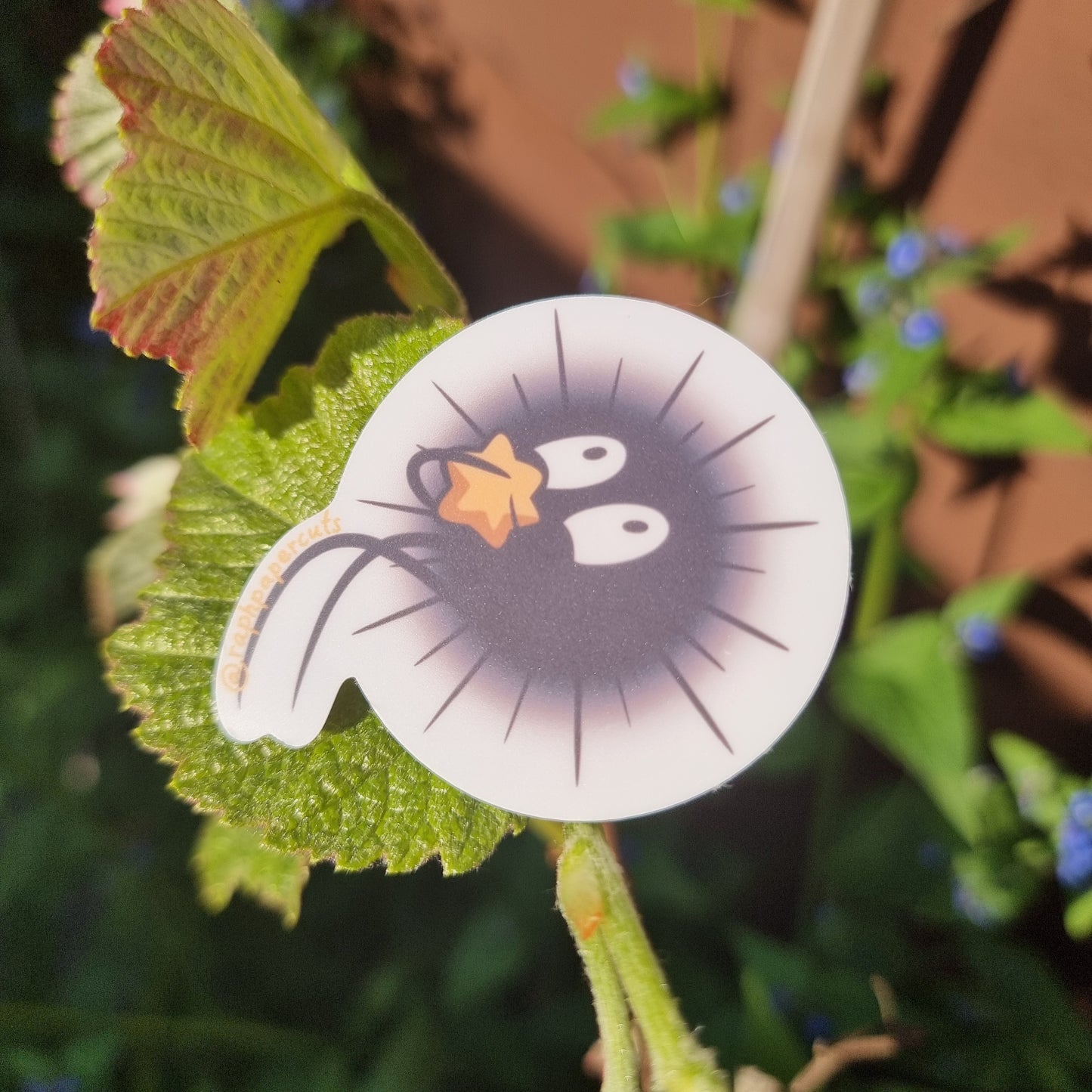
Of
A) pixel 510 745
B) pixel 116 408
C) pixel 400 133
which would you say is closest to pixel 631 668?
pixel 510 745

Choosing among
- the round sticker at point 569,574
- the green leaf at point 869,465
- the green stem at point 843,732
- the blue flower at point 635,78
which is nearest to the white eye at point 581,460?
the round sticker at point 569,574

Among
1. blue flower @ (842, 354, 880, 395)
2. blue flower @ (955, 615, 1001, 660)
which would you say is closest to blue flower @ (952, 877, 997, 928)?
blue flower @ (955, 615, 1001, 660)

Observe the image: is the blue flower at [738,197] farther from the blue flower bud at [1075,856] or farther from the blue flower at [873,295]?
the blue flower bud at [1075,856]

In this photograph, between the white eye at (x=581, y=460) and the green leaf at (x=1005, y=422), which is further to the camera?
the green leaf at (x=1005, y=422)

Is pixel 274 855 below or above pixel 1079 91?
below

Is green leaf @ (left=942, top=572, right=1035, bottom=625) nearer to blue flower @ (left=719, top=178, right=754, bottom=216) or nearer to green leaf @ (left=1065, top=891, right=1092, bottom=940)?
green leaf @ (left=1065, top=891, right=1092, bottom=940)

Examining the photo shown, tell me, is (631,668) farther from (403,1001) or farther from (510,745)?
(403,1001)
